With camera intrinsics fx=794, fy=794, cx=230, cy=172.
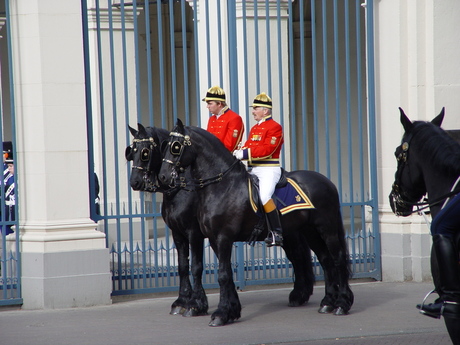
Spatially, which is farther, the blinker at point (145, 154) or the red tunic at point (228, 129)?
the red tunic at point (228, 129)

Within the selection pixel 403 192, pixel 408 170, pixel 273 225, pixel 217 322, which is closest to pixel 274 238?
pixel 273 225

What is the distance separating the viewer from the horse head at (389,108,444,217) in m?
5.71

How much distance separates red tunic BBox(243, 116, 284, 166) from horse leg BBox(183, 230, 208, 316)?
0.95 m

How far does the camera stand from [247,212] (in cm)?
755

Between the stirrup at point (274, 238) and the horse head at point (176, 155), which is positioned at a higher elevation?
the horse head at point (176, 155)

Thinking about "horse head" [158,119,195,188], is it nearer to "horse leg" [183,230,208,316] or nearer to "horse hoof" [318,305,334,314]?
"horse leg" [183,230,208,316]

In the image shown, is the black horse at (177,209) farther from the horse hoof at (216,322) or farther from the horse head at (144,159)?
the horse hoof at (216,322)

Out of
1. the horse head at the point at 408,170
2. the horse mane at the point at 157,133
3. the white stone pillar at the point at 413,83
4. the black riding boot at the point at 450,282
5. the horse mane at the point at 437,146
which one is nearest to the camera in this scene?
the black riding boot at the point at 450,282

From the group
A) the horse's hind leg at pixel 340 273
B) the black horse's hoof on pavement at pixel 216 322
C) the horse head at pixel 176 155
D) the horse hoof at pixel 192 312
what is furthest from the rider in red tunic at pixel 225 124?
the black horse's hoof on pavement at pixel 216 322

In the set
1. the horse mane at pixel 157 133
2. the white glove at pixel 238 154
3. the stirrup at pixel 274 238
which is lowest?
the stirrup at pixel 274 238

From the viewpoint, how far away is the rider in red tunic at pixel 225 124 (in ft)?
26.5

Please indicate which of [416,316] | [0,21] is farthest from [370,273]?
[0,21]

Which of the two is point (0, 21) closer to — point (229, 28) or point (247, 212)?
point (229, 28)

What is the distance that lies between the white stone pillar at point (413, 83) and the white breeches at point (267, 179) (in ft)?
8.90
